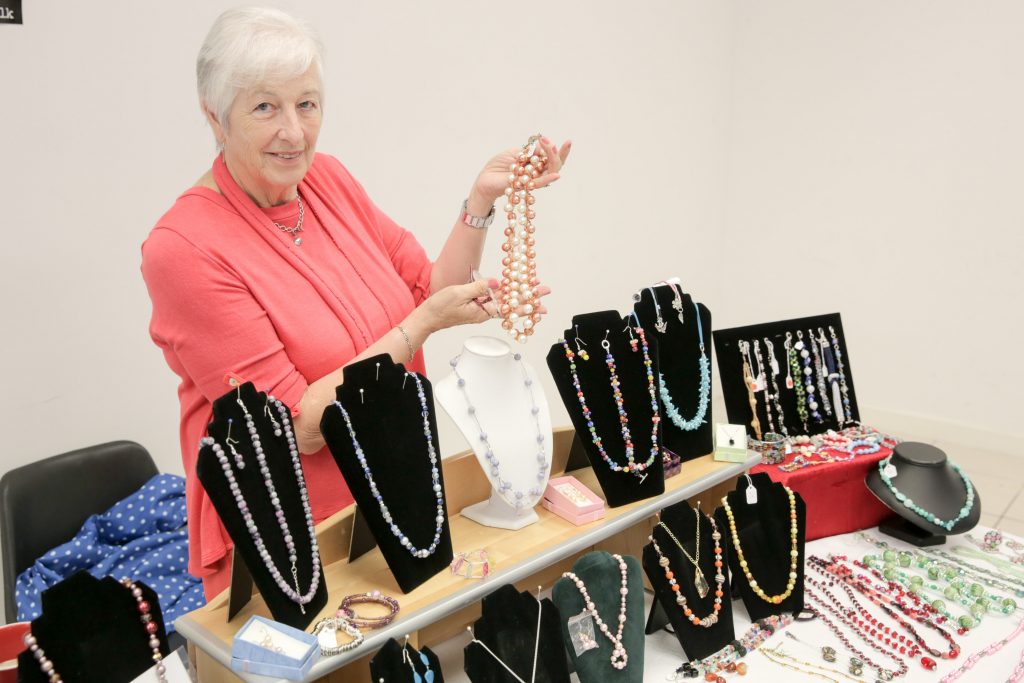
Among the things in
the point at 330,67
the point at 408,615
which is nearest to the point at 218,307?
the point at 408,615

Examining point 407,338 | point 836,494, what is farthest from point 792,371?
point 407,338

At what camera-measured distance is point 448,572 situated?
145cm

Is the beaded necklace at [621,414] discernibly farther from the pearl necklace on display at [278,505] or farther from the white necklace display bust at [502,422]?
the pearl necklace on display at [278,505]

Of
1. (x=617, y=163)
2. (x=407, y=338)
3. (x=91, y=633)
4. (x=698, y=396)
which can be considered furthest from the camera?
(x=617, y=163)

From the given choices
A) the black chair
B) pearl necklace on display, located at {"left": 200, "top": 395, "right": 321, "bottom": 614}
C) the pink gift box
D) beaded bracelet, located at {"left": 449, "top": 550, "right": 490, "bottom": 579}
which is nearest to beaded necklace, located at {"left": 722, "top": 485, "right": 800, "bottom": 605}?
the pink gift box

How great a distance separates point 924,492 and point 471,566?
4.65 ft

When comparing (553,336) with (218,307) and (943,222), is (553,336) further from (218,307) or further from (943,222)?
(218,307)

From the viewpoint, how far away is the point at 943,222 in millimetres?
4238

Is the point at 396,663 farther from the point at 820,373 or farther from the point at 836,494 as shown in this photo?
the point at 820,373

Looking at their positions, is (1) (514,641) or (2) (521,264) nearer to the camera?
(1) (514,641)

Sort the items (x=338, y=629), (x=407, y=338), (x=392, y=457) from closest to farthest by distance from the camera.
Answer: (x=338, y=629), (x=392, y=457), (x=407, y=338)

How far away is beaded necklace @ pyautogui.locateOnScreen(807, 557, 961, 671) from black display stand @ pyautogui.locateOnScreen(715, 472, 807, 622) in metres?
0.20

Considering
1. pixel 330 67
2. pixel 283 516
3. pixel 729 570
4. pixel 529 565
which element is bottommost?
pixel 729 570

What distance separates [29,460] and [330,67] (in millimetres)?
1810
